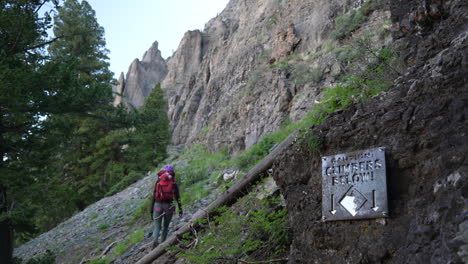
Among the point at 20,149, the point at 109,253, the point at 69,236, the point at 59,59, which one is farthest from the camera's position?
the point at 69,236

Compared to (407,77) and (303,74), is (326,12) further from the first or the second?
(407,77)

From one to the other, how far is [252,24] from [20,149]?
58.3ft

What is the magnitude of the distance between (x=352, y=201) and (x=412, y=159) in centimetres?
60

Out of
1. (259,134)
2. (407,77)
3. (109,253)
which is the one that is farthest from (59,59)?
(407,77)

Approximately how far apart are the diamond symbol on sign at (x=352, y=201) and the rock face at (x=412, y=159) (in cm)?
11

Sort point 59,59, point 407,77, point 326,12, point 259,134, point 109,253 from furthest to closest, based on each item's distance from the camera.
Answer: point 326,12 < point 259,134 < point 59,59 < point 109,253 < point 407,77

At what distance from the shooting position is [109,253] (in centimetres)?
967

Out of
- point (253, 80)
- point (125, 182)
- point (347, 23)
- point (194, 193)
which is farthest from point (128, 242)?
point (125, 182)

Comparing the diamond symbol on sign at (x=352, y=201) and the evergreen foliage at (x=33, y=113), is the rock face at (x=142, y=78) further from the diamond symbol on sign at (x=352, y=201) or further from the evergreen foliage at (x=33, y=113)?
the diamond symbol on sign at (x=352, y=201)

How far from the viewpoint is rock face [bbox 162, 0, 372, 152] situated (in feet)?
49.3

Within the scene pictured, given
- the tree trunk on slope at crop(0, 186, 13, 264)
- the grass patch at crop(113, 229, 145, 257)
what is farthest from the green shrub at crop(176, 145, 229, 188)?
the tree trunk on slope at crop(0, 186, 13, 264)

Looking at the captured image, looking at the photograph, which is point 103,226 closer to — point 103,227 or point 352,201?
point 103,227

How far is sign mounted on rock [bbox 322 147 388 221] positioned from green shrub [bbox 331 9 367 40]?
11.4m

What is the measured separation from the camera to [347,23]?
47.5ft
